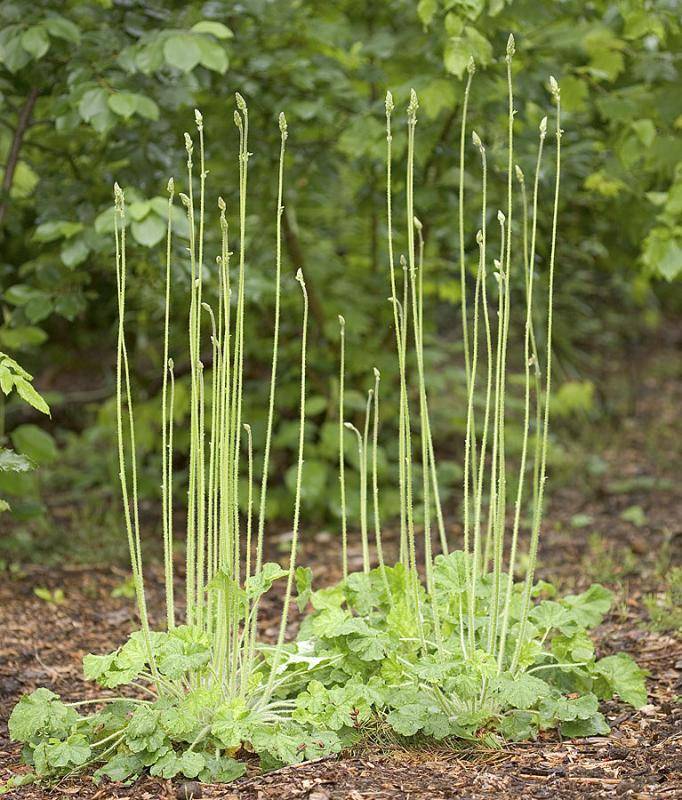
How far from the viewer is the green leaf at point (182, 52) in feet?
9.09

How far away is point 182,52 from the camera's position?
2795 millimetres

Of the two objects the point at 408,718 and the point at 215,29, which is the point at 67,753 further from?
the point at 215,29

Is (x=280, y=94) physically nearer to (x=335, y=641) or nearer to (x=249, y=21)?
(x=249, y=21)

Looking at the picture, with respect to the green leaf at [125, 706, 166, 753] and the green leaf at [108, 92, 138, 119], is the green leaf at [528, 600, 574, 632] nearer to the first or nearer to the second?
the green leaf at [125, 706, 166, 753]

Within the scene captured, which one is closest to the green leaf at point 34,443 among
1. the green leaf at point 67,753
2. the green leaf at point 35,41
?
the green leaf at point 35,41

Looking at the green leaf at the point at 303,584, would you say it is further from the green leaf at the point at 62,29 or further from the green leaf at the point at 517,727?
the green leaf at the point at 62,29

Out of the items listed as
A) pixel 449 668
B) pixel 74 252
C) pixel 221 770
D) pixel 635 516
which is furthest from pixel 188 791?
pixel 635 516

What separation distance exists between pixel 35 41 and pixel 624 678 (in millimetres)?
2245

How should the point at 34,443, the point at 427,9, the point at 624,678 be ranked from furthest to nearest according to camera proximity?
the point at 34,443 → the point at 427,9 → the point at 624,678

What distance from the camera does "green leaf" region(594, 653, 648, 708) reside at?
236 cm

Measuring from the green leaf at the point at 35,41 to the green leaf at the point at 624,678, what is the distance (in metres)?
2.14

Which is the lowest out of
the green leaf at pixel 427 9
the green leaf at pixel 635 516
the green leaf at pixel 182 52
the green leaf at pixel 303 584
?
the green leaf at pixel 635 516

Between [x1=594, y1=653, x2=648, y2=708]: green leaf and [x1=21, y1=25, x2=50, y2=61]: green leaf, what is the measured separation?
2.14 metres

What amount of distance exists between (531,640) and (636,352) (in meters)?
5.01
